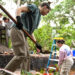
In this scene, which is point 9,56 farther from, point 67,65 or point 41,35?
point 41,35

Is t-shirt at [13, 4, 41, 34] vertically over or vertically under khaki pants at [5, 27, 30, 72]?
over

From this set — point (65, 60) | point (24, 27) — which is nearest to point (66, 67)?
point (65, 60)

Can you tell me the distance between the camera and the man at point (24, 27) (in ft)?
11.0

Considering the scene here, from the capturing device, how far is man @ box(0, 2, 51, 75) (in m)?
3.36

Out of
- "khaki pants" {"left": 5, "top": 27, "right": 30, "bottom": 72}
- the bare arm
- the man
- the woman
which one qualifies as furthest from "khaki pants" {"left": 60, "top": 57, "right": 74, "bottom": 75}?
the bare arm

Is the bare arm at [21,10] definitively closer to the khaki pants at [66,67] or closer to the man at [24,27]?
the man at [24,27]

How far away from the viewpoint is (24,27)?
352 cm

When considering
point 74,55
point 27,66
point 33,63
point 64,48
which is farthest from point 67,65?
point 74,55

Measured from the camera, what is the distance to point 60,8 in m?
17.3

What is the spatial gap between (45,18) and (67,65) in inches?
517

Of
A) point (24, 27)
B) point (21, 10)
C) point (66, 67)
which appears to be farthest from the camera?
point (66, 67)

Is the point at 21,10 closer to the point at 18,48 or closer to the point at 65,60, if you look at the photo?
the point at 18,48

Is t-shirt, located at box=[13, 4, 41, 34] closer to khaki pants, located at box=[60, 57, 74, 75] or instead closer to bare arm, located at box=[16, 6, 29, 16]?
bare arm, located at box=[16, 6, 29, 16]

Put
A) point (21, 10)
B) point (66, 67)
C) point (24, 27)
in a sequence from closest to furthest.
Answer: point (21, 10), point (24, 27), point (66, 67)
